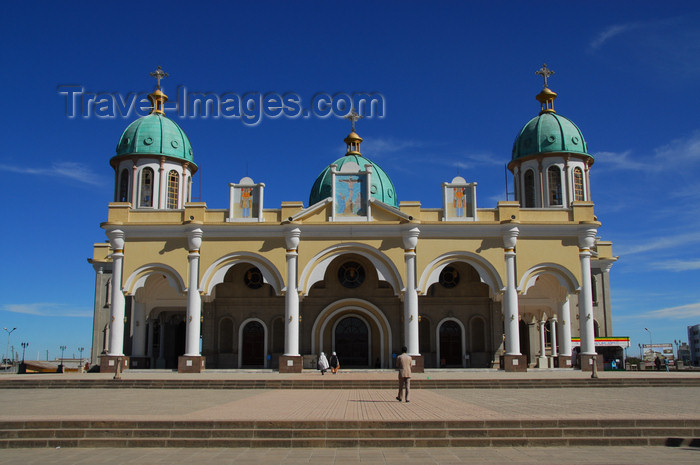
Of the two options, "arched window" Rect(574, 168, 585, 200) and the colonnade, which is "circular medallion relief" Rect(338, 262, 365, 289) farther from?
"arched window" Rect(574, 168, 585, 200)

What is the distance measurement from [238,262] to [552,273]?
14902 mm

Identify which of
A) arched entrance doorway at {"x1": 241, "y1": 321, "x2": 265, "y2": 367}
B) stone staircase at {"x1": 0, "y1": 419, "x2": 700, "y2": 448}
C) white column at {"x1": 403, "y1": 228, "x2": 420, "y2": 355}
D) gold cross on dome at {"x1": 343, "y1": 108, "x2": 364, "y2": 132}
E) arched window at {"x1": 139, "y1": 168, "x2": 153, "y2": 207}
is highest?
gold cross on dome at {"x1": 343, "y1": 108, "x2": 364, "y2": 132}

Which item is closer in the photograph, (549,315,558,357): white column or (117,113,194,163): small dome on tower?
(117,113,194,163): small dome on tower

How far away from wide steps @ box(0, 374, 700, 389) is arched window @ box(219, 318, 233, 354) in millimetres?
10873

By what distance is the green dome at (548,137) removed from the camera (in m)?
35.5

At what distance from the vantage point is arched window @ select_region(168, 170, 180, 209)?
3603 cm

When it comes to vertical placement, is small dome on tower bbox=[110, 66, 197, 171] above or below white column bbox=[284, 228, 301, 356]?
above

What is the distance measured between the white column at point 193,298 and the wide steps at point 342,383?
672 centimetres

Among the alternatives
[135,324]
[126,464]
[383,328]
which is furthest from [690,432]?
[135,324]

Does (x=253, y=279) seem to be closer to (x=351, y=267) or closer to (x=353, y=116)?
(x=351, y=267)

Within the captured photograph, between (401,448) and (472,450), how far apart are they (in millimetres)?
1171

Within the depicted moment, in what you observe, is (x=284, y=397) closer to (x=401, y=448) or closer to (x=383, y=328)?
(x=401, y=448)

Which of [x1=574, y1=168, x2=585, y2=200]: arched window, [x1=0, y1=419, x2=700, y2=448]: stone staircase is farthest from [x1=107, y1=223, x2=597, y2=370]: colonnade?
[x1=0, y1=419, x2=700, y2=448]: stone staircase

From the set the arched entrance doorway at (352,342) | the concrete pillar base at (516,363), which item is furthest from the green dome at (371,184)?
the concrete pillar base at (516,363)
